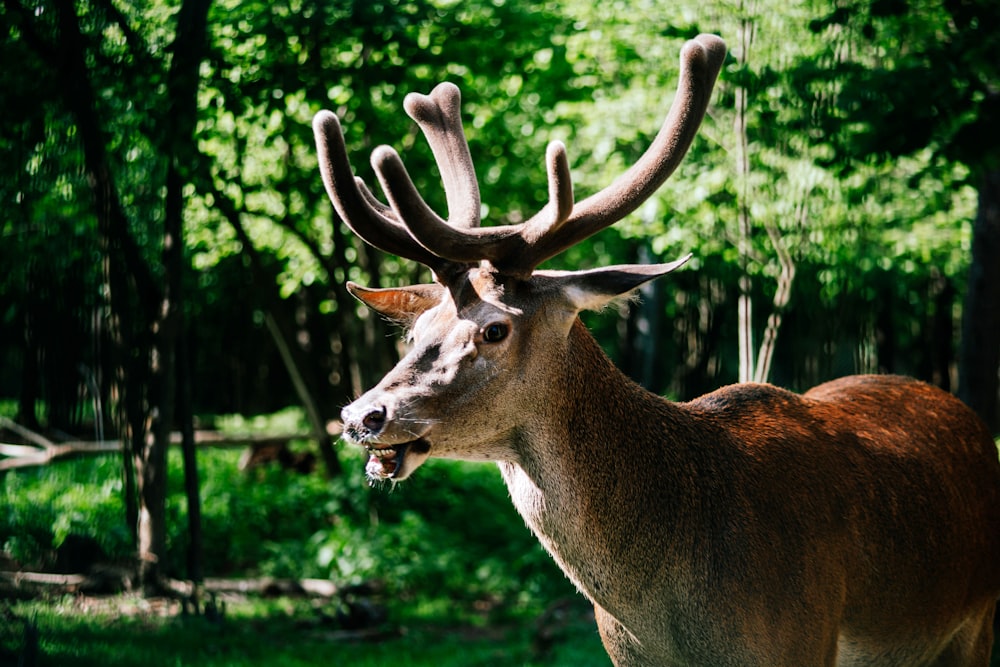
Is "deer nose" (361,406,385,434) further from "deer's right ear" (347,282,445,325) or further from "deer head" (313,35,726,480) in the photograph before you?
"deer's right ear" (347,282,445,325)

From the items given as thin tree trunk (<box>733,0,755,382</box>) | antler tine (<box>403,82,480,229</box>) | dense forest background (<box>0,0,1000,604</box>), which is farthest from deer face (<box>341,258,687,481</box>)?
thin tree trunk (<box>733,0,755,382</box>)

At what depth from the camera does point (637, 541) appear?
3348 millimetres

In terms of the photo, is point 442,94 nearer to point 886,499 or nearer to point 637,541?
point 637,541

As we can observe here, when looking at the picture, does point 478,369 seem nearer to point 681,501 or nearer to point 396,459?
point 396,459

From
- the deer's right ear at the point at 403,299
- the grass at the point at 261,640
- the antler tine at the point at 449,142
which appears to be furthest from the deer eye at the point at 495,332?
the grass at the point at 261,640

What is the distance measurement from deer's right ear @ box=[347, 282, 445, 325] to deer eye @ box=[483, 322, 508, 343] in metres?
0.46

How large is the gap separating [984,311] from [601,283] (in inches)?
181

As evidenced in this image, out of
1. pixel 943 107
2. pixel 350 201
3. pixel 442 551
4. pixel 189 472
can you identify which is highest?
pixel 943 107

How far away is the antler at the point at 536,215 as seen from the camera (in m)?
3.16

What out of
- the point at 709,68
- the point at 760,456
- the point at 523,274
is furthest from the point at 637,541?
the point at 709,68

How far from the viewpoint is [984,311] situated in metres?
6.78

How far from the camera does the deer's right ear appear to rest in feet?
11.9

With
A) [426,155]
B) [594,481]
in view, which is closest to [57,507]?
[594,481]

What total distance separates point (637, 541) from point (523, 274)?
0.97m
